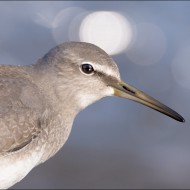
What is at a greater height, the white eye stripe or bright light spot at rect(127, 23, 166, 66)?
bright light spot at rect(127, 23, 166, 66)

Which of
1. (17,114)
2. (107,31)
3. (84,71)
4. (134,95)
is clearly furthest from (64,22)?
(17,114)

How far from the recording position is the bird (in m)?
6.38

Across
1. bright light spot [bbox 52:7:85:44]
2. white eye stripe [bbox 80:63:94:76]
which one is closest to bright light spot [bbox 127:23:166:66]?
bright light spot [bbox 52:7:85:44]

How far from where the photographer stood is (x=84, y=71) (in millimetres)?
6828

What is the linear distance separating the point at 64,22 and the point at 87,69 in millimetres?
9643

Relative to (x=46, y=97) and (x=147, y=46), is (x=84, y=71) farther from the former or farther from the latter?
(x=147, y=46)

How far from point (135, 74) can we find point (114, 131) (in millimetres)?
2327

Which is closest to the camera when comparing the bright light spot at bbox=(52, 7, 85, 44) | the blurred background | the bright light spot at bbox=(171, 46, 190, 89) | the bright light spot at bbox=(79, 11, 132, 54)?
the blurred background

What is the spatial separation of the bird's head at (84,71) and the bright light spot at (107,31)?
7.85 metres

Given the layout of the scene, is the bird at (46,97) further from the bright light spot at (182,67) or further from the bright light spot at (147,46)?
the bright light spot at (147,46)

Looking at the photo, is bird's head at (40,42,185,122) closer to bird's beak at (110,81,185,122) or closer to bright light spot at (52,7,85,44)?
bird's beak at (110,81,185,122)

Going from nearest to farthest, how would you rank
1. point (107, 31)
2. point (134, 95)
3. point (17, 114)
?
point (17, 114)
point (134, 95)
point (107, 31)

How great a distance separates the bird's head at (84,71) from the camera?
22.2 feet

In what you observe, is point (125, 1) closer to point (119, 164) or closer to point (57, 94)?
point (119, 164)
